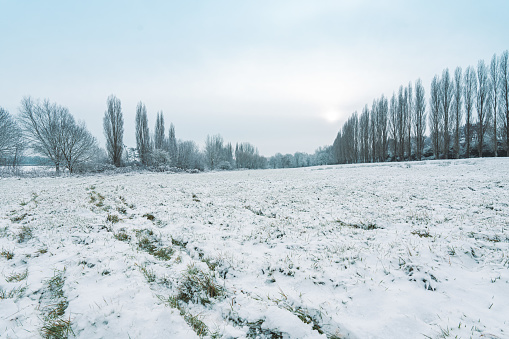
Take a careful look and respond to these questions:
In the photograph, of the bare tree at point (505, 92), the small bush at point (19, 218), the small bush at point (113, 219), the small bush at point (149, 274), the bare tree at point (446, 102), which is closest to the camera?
the small bush at point (149, 274)

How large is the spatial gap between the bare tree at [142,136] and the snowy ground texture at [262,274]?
3535 centimetres

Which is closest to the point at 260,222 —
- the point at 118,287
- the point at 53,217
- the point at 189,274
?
the point at 189,274

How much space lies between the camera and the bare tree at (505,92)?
71.1 ft

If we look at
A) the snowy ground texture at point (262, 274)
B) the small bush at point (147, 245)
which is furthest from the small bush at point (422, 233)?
the small bush at point (147, 245)

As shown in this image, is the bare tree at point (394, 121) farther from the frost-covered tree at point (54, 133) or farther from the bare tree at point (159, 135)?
the frost-covered tree at point (54, 133)

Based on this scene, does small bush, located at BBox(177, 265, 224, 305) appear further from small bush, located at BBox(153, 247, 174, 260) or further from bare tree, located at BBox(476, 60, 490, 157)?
bare tree, located at BBox(476, 60, 490, 157)

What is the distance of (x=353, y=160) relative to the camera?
154 feet

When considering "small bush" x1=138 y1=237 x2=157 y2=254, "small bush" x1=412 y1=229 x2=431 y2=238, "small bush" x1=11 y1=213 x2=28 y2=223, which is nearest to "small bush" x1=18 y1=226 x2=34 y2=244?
"small bush" x1=11 y1=213 x2=28 y2=223

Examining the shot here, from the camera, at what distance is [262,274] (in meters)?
3.18

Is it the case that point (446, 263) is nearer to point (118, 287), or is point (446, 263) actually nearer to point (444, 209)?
point (444, 209)

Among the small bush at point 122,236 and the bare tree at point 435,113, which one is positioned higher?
the bare tree at point 435,113

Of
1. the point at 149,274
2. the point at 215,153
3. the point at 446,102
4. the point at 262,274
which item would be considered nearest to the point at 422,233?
the point at 262,274

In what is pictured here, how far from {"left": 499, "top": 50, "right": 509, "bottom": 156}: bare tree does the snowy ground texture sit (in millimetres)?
25419

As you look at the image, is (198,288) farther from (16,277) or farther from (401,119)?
(401,119)
